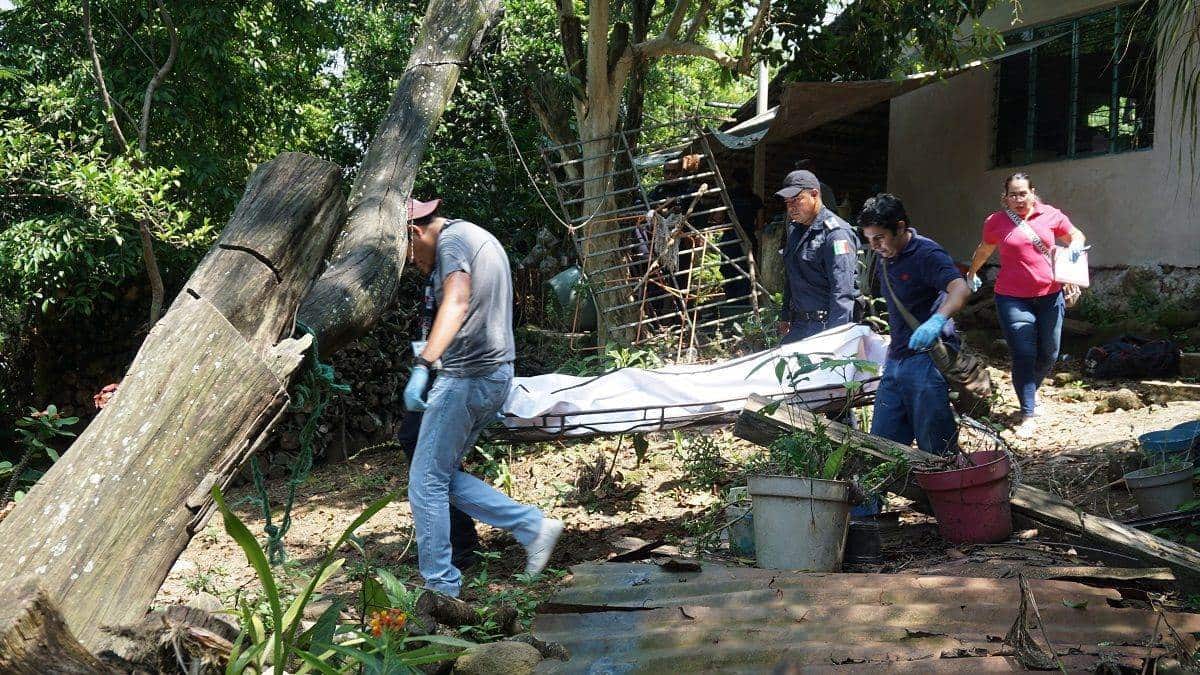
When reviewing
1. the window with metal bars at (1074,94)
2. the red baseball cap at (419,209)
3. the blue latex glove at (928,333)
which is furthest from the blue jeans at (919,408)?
the window with metal bars at (1074,94)

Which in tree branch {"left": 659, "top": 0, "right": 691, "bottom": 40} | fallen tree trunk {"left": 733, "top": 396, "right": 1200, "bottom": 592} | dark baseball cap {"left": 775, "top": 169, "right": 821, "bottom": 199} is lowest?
fallen tree trunk {"left": 733, "top": 396, "right": 1200, "bottom": 592}

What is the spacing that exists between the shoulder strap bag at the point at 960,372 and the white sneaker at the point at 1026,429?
5.75 ft

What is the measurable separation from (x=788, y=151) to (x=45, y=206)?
865 cm

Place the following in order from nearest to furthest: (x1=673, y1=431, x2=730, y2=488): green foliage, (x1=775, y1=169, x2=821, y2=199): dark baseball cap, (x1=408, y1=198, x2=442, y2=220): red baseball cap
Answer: (x1=408, y1=198, x2=442, y2=220): red baseball cap → (x1=673, y1=431, x2=730, y2=488): green foliage → (x1=775, y1=169, x2=821, y2=199): dark baseball cap

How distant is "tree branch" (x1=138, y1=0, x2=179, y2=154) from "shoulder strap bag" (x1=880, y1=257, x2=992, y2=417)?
5.11 meters

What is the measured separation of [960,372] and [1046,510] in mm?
858

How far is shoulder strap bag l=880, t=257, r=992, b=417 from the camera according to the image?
182 inches

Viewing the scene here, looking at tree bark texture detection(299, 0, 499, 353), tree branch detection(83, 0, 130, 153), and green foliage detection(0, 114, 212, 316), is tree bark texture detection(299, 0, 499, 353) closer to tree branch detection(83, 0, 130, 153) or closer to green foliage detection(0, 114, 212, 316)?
green foliage detection(0, 114, 212, 316)

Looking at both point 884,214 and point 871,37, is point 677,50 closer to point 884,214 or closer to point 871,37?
point 871,37

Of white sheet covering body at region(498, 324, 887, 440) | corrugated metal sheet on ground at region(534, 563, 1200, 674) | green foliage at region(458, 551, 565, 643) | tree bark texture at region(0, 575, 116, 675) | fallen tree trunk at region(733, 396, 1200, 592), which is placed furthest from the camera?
white sheet covering body at region(498, 324, 887, 440)

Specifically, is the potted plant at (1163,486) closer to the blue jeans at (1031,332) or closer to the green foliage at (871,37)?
the blue jeans at (1031,332)

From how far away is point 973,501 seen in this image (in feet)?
13.4

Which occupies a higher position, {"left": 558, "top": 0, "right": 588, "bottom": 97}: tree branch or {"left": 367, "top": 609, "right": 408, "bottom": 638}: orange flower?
{"left": 558, "top": 0, "right": 588, "bottom": 97}: tree branch

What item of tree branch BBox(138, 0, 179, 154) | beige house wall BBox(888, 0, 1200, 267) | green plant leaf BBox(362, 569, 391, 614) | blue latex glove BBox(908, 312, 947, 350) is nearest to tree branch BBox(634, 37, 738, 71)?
beige house wall BBox(888, 0, 1200, 267)
